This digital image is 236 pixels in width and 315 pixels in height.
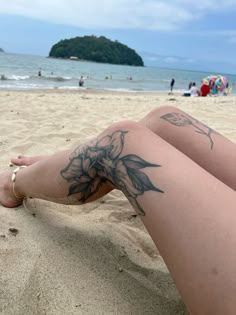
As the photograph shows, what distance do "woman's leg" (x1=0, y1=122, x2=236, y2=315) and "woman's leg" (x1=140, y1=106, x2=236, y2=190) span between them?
27 cm

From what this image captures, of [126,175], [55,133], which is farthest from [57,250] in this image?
[55,133]

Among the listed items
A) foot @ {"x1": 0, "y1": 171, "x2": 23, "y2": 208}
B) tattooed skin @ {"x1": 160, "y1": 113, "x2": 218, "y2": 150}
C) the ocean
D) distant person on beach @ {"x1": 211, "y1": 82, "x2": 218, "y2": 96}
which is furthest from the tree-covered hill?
tattooed skin @ {"x1": 160, "y1": 113, "x2": 218, "y2": 150}

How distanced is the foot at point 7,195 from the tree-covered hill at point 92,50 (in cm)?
8289

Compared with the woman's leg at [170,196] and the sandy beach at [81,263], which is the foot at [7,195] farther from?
the woman's leg at [170,196]

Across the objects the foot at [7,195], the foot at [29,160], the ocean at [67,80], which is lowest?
the ocean at [67,80]

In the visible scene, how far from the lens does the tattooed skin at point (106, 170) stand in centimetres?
98

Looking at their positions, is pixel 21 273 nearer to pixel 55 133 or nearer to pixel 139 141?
pixel 139 141

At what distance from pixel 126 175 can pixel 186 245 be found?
295mm

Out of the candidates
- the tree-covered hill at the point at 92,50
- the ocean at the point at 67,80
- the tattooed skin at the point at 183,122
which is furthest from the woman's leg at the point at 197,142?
the tree-covered hill at the point at 92,50

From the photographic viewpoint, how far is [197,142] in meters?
1.30

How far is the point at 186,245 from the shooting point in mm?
797

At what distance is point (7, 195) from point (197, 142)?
837 millimetres

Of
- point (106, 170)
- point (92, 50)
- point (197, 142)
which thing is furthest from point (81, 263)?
point (92, 50)

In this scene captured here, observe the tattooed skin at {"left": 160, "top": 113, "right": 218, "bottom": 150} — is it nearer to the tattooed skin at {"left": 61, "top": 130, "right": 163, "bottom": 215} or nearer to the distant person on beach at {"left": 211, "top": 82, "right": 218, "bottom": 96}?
the tattooed skin at {"left": 61, "top": 130, "right": 163, "bottom": 215}
